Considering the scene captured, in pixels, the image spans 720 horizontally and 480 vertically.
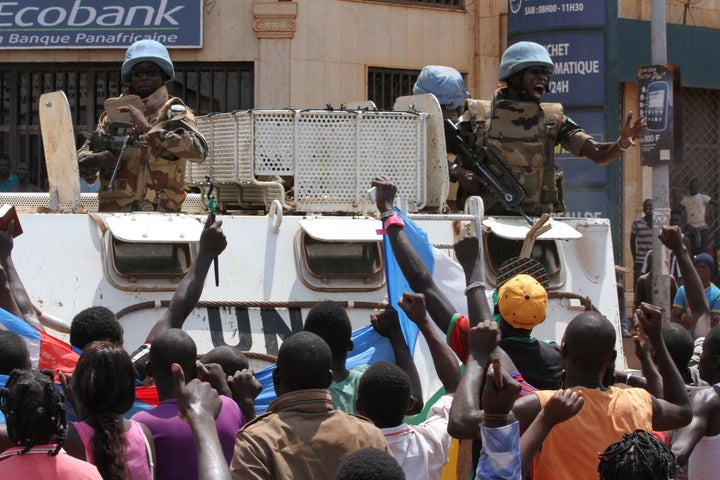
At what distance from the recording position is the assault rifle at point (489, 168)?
7277 mm

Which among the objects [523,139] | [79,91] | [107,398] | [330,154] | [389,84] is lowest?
[107,398]

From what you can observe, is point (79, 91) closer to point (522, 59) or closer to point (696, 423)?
point (522, 59)

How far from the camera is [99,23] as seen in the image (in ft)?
50.2

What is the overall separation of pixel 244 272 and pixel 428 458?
283 cm

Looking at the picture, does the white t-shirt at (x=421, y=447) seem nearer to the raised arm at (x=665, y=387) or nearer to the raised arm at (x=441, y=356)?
the raised arm at (x=441, y=356)

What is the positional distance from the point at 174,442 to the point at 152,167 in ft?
11.9

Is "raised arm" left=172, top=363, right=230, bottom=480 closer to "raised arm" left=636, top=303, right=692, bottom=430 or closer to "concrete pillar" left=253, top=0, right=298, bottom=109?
"raised arm" left=636, top=303, right=692, bottom=430

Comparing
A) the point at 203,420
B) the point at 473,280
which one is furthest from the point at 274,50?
the point at 203,420

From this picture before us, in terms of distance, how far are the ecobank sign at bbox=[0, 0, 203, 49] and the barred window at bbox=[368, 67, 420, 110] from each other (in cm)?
243

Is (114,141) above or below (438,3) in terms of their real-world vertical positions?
below

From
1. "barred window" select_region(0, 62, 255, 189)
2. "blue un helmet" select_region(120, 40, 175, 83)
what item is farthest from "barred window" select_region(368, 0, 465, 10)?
"blue un helmet" select_region(120, 40, 175, 83)

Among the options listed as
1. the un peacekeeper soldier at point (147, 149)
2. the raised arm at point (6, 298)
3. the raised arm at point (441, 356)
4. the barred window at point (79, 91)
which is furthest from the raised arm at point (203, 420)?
the barred window at point (79, 91)

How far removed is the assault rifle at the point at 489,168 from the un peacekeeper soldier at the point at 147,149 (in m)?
1.56

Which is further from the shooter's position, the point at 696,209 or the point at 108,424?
the point at 696,209
